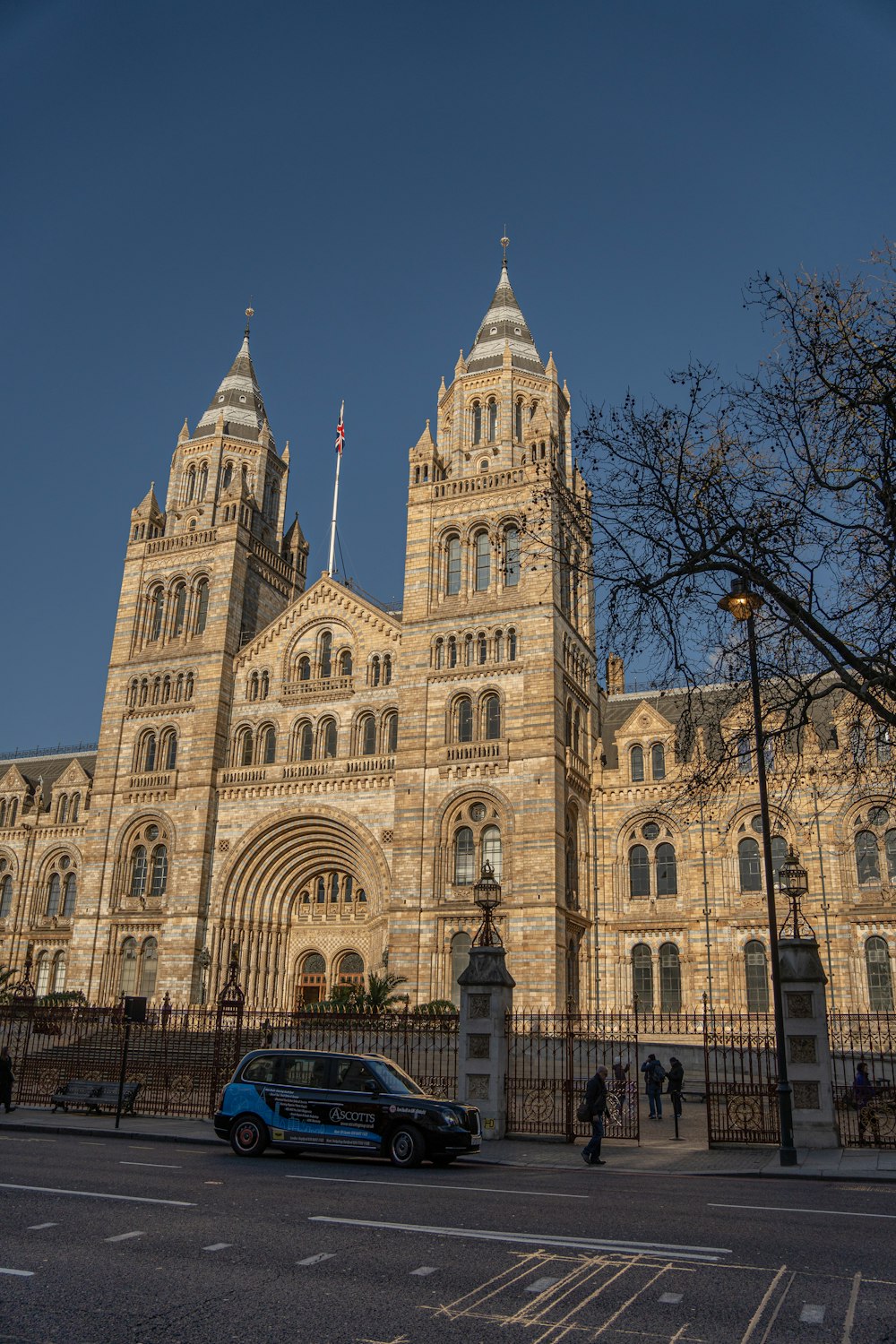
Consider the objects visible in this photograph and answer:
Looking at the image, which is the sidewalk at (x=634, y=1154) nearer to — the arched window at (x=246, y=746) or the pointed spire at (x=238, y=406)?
the arched window at (x=246, y=746)

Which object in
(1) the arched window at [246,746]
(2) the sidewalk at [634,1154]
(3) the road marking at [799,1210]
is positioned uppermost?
(1) the arched window at [246,746]

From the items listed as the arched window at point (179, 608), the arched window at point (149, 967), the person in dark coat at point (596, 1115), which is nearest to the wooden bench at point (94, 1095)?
the person in dark coat at point (596, 1115)

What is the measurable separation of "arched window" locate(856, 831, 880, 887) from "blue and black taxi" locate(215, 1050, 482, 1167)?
1015 inches

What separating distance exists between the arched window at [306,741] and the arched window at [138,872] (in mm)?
7858

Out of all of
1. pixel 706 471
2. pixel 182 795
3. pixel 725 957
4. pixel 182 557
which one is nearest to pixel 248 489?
pixel 182 557

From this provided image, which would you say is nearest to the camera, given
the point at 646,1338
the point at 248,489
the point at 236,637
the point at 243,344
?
the point at 646,1338

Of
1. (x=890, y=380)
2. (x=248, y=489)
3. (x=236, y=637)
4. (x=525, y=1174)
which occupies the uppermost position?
(x=248, y=489)

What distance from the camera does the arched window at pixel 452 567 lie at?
136ft

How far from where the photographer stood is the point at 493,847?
3734cm

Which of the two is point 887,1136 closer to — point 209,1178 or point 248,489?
point 209,1178

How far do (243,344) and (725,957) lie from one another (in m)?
38.5

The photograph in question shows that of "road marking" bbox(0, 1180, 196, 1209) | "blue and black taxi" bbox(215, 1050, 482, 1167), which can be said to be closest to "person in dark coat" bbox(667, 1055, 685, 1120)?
"blue and black taxi" bbox(215, 1050, 482, 1167)

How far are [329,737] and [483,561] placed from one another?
371 inches

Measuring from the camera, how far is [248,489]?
1911 inches
